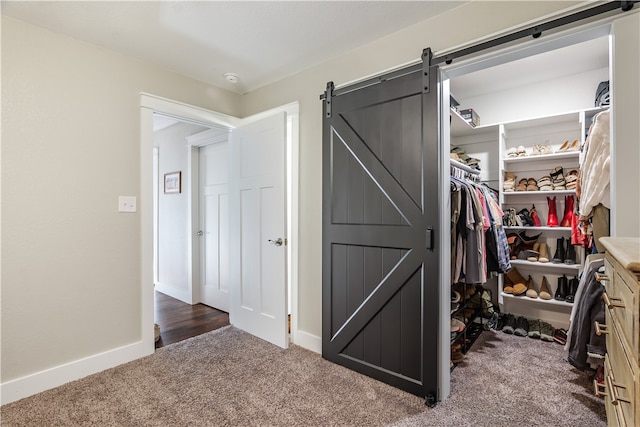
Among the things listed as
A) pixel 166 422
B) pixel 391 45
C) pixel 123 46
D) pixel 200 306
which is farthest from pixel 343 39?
pixel 200 306

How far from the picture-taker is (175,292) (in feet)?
14.1

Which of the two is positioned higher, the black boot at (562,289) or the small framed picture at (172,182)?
the small framed picture at (172,182)

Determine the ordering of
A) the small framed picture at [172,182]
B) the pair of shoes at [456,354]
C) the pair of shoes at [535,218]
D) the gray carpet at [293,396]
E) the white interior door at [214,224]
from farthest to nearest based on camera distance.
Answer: the small framed picture at [172,182]
the white interior door at [214,224]
the pair of shoes at [535,218]
the pair of shoes at [456,354]
the gray carpet at [293,396]

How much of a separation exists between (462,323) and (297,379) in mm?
1377

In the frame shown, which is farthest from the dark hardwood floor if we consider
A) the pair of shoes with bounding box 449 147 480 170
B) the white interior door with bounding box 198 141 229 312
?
the pair of shoes with bounding box 449 147 480 170

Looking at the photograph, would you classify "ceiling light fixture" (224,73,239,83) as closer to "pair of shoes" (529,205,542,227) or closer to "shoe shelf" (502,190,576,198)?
"shoe shelf" (502,190,576,198)

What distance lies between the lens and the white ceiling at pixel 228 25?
73.1 inches

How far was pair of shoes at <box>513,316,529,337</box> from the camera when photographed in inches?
116

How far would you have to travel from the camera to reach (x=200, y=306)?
3955 mm

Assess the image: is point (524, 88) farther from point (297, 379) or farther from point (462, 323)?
point (297, 379)

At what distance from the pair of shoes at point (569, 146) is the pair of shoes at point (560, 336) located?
170cm

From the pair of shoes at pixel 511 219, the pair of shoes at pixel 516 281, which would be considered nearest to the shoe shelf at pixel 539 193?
the pair of shoes at pixel 511 219

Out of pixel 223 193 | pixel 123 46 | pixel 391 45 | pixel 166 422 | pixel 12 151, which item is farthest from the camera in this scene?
pixel 223 193

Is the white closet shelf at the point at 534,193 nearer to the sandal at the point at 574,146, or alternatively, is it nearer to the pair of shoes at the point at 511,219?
the pair of shoes at the point at 511,219
